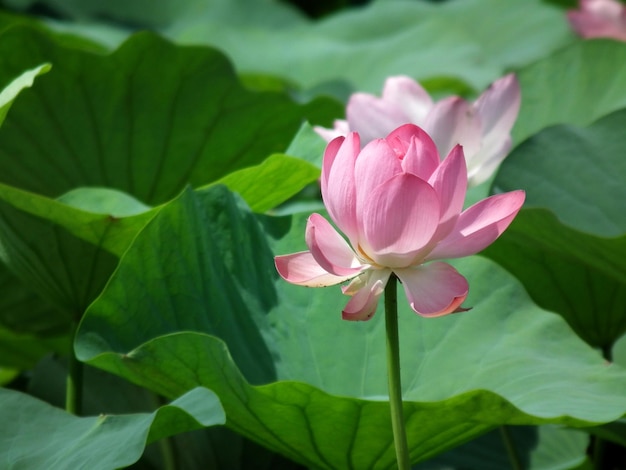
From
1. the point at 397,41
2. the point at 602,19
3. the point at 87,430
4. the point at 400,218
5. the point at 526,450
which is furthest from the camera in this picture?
the point at 397,41

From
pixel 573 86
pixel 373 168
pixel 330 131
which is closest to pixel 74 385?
pixel 330 131

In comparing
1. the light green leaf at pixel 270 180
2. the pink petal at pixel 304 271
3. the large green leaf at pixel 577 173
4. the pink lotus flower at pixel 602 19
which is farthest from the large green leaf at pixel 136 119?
the pink lotus flower at pixel 602 19

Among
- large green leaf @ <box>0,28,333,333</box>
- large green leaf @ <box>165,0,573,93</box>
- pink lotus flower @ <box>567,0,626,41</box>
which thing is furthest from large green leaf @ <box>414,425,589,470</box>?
large green leaf @ <box>165,0,573,93</box>

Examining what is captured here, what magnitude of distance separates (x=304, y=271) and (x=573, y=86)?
764mm

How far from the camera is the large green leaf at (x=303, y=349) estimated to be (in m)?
0.67

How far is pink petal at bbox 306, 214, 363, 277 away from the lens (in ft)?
1.87

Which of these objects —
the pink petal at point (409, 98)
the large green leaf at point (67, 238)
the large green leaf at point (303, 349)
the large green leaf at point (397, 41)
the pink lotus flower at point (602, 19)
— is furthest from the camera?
the large green leaf at point (397, 41)

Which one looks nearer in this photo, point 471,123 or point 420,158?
point 420,158

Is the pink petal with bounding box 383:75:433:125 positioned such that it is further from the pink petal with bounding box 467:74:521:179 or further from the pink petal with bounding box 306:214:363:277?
the pink petal with bounding box 306:214:363:277

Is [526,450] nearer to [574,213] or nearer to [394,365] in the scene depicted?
[574,213]

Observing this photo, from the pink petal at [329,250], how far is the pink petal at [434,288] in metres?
0.03

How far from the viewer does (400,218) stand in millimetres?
557

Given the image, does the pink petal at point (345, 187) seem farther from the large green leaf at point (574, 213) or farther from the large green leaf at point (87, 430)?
the large green leaf at point (574, 213)

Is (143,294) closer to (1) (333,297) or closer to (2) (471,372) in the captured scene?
(1) (333,297)
